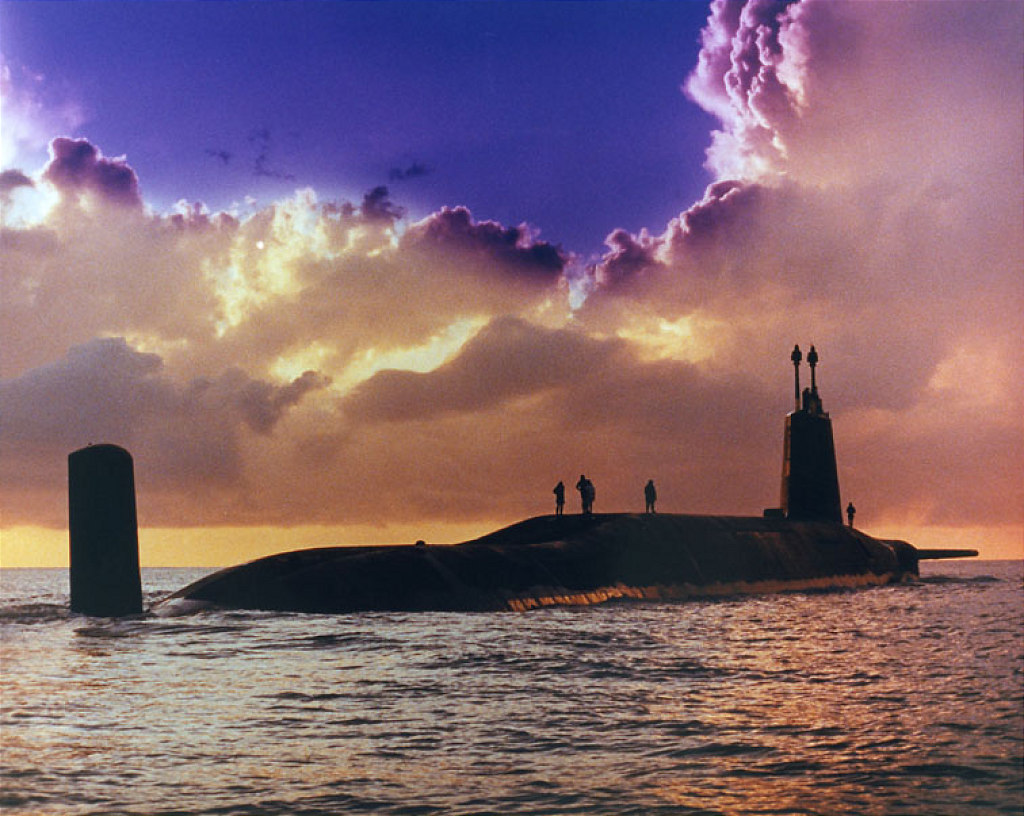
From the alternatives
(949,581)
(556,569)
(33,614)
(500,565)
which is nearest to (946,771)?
(500,565)

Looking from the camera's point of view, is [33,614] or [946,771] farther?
[33,614]

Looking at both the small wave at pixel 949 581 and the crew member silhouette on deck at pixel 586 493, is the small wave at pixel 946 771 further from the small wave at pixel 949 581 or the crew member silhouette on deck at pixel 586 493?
the small wave at pixel 949 581

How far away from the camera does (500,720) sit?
11.9 m

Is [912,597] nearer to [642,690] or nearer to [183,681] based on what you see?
[642,690]

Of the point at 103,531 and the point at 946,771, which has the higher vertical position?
the point at 103,531

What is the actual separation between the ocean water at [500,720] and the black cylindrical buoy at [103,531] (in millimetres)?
499

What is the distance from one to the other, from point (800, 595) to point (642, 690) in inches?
820

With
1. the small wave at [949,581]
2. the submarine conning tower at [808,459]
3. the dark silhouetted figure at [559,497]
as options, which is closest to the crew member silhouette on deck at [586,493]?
the dark silhouetted figure at [559,497]

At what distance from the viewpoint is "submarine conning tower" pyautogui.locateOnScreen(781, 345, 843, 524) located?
41.4 metres

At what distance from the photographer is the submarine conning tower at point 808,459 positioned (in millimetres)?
41438

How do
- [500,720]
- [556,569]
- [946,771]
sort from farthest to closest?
[556,569] → [500,720] → [946,771]

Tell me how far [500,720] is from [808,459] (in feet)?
104

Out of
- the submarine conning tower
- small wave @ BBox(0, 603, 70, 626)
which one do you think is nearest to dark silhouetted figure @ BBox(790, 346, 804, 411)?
the submarine conning tower

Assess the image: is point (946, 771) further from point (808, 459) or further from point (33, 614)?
point (808, 459)
